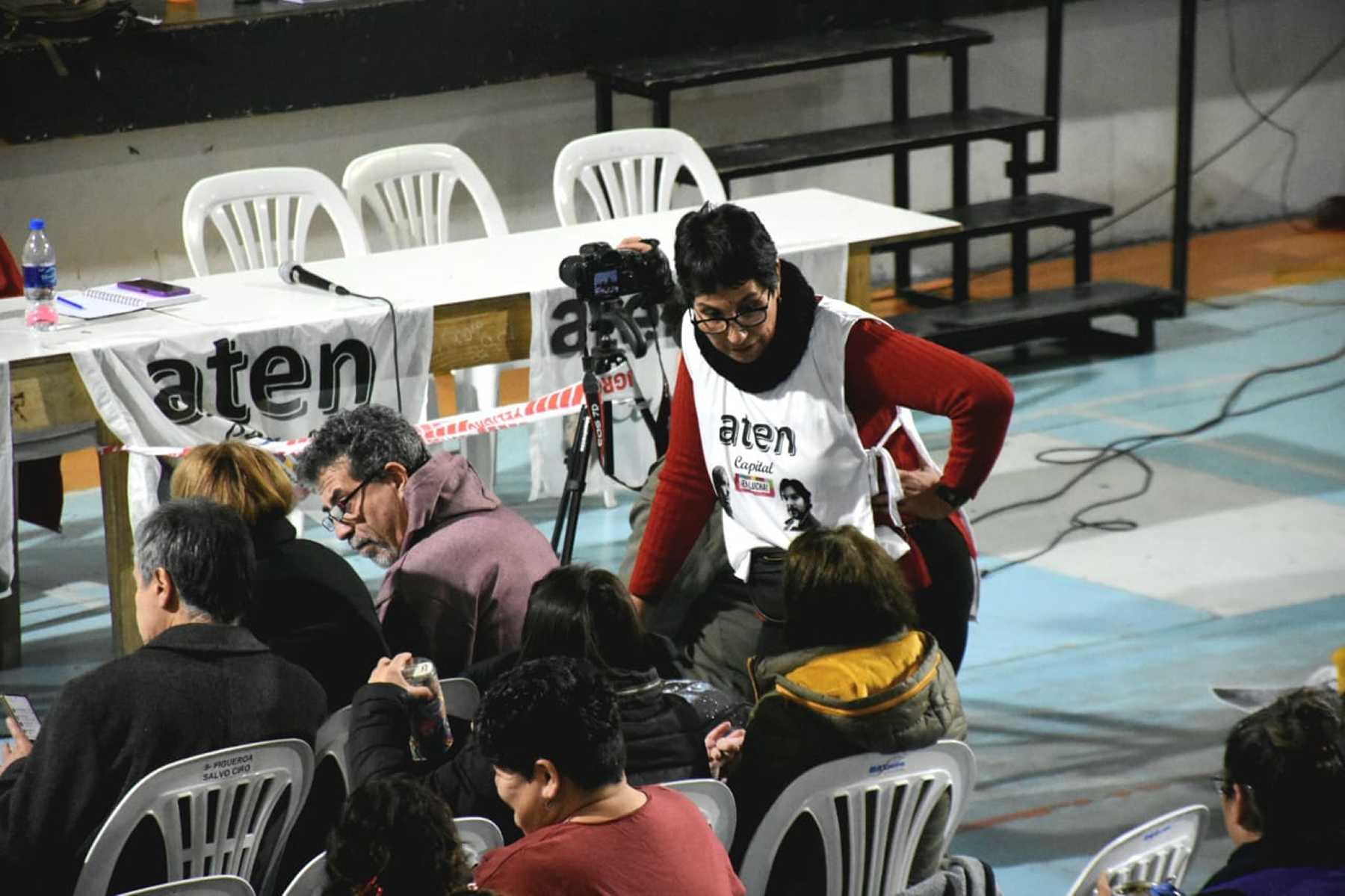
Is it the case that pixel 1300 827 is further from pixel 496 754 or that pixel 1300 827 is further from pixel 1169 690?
pixel 1169 690

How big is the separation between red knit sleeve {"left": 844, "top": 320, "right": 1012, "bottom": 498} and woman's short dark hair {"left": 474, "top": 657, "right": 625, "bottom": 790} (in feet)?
3.28

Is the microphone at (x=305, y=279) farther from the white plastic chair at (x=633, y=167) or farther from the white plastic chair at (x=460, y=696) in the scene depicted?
the white plastic chair at (x=460, y=696)

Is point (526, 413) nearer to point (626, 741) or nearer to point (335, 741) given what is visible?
point (335, 741)

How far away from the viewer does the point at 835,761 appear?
110 inches

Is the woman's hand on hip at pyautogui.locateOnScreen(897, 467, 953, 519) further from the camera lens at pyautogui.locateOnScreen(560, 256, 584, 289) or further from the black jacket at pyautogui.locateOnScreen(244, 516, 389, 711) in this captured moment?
the camera lens at pyautogui.locateOnScreen(560, 256, 584, 289)

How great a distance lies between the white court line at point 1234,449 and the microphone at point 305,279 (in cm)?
285

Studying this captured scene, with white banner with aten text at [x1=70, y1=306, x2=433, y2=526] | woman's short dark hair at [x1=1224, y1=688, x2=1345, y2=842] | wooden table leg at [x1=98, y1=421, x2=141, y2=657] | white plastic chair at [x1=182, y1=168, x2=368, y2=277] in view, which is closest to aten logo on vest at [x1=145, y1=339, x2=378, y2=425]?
white banner with aten text at [x1=70, y1=306, x2=433, y2=526]

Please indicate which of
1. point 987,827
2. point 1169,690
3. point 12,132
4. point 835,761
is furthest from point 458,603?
point 12,132

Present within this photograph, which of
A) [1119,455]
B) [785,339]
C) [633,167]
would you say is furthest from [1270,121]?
[785,339]

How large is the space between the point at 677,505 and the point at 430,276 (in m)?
1.99

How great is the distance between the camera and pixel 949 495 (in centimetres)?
342

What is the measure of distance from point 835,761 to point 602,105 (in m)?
4.82

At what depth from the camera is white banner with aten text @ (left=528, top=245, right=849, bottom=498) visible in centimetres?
509

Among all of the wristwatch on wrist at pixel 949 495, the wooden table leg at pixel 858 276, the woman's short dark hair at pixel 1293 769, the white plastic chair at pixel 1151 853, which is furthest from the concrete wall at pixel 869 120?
the woman's short dark hair at pixel 1293 769
